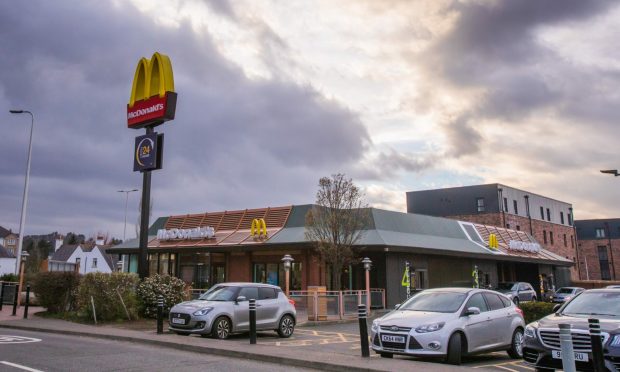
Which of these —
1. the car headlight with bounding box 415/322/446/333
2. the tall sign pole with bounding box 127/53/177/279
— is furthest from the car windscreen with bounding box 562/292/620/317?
the tall sign pole with bounding box 127/53/177/279

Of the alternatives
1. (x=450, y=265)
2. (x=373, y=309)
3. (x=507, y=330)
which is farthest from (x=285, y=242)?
(x=507, y=330)

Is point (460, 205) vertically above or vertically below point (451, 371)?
above

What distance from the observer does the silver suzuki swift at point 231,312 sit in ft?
48.4

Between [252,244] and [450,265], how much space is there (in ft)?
44.0

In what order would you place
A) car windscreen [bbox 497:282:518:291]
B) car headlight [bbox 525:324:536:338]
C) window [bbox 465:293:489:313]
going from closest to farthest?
car headlight [bbox 525:324:536:338] → window [bbox 465:293:489:313] → car windscreen [bbox 497:282:518:291]

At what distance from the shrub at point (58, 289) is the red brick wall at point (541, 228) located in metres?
44.6

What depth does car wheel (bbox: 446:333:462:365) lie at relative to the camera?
10383 mm

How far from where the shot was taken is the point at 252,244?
103 ft

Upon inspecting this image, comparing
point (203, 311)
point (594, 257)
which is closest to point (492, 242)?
point (203, 311)

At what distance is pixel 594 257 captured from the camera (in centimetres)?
8225

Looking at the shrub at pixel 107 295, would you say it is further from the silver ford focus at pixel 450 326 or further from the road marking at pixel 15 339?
the silver ford focus at pixel 450 326

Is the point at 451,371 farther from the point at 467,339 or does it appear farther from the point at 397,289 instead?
the point at 397,289

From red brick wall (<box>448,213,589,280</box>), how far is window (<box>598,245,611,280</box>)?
54.0ft

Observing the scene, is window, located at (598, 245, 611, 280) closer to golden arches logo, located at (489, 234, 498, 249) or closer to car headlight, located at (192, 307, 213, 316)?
golden arches logo, located at (489, 234, 498, 249)
